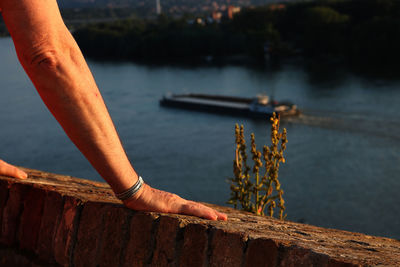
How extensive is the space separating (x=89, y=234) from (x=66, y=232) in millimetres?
40

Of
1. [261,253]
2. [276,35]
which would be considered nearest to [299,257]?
[261,253]

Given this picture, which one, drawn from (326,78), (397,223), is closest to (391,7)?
(326,78)

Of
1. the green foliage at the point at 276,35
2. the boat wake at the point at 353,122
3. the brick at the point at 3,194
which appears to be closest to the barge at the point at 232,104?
the boat wake at the point at 353,122

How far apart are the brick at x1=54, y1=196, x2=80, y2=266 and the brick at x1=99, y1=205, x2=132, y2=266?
2.1 inches

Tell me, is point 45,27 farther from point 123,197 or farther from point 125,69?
point 125,69

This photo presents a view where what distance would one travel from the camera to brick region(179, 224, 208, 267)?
61 centimetres

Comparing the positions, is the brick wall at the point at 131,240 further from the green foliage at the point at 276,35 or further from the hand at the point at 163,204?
the green foliage at the point at 276,35

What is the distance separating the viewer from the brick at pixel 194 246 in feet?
2.01

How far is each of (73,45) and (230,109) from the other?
1973 cm

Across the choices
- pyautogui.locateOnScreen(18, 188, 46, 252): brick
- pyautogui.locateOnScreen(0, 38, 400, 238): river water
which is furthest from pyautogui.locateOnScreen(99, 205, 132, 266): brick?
pyautogui.locateOnScreen(0, 38, 400, 238): river water

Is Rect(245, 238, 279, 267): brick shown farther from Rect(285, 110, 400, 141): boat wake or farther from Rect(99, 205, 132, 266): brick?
Rect(285, 110, 400, 141): boat wake

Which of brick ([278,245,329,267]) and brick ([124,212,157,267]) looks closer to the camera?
brick ([278,245,329,267])

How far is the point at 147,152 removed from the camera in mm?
15336

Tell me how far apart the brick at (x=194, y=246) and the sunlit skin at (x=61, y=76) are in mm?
127
